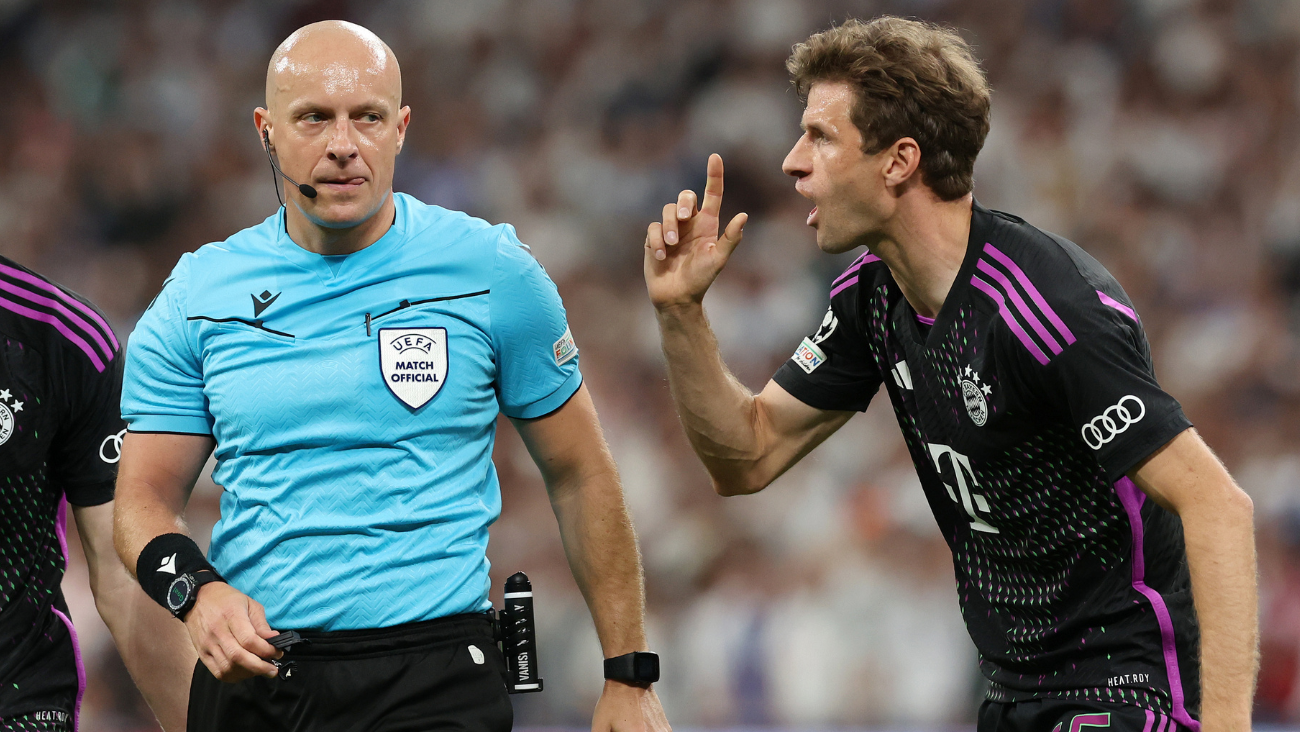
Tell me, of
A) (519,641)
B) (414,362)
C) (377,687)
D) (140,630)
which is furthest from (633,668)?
(140,630)

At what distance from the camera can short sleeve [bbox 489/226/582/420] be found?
133 inches

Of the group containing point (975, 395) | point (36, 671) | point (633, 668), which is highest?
point (975, 395)

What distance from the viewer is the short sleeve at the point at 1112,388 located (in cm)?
311

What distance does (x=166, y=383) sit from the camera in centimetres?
Result: 337

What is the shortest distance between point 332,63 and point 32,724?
5.62 ft

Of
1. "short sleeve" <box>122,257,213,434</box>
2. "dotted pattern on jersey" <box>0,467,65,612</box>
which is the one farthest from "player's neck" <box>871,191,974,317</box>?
"dotted pattern on jersey" <box>0,467,65,612</box>

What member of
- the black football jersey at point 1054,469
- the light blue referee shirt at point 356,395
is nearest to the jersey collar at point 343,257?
the light blue referee shirt at point 356,395

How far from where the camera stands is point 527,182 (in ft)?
32.0

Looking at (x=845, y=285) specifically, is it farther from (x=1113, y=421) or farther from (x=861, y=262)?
(x=1113, y=421)

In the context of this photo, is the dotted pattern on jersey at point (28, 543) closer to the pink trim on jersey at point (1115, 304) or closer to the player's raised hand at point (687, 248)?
the player's raised hand at point (687, 248)

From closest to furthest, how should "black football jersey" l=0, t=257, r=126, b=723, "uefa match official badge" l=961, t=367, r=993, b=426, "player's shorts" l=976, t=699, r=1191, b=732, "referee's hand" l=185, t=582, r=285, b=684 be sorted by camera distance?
"referee's hand" l=185, t=582, r=285, b=684, "player's shorts" l=976, t=699, r=1191, b=732, "uefa match official badge" l=961, t=367, r=993, b=426, "black football jersey" l=0, t=257, r=126, b=723

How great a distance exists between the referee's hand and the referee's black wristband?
104 millimetres

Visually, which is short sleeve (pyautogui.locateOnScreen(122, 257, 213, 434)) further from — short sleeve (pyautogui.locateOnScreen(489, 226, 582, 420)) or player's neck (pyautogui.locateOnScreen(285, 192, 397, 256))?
short sleeve (pyautogui.locateOnScreen(489, 226, 582, 420))

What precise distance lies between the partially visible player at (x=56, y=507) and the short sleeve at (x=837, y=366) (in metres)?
1.79
